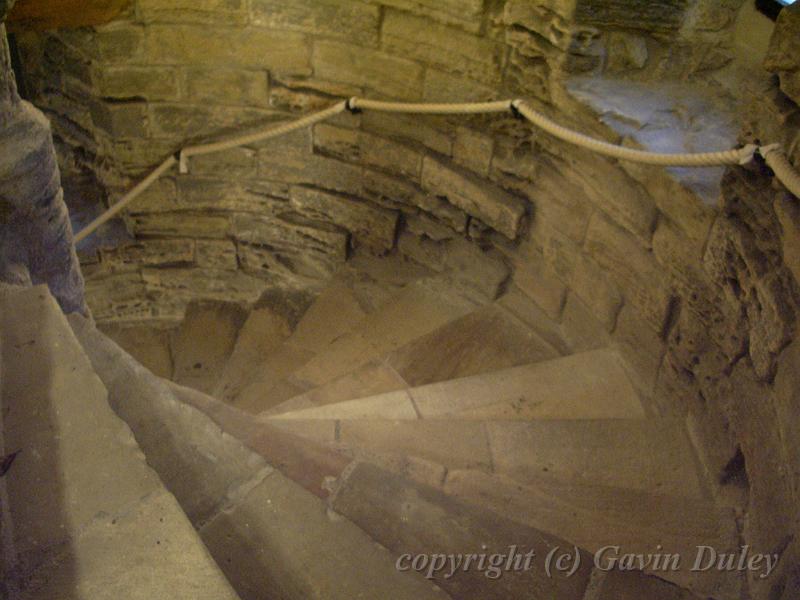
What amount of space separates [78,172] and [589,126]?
2905 millimetres

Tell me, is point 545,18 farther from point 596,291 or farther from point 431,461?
point 431,461

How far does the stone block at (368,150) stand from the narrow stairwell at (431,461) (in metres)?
0.59

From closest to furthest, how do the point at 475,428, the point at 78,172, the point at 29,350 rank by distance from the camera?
the point at 29,350 < the point at 475,428 < the point at 78,172

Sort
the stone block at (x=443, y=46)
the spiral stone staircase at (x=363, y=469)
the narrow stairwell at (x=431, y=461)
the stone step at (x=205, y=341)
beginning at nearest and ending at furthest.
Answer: the spiral stone staircase at (x=363, y=469), the narrow stairwell at (x=431, y=461), the stone block at (x=443, y=46), the stone step at (x=205, y=341)

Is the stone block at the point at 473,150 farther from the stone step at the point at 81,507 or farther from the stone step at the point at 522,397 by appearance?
the stone step at the point at 81,507

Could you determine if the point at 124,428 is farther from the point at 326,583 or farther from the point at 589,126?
the point at 589,126

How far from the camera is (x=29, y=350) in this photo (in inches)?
70.3

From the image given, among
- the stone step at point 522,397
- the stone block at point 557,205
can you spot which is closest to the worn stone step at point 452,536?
the stone step at point 522,397

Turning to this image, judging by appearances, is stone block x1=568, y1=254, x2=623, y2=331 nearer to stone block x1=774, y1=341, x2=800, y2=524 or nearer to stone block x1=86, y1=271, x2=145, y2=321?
stone block x1=774, y1=341, x2=800, y2=524

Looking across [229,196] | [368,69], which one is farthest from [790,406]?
[229,196]

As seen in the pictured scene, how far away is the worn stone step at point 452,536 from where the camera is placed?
5.87ft

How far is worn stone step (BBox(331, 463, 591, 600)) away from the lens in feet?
5.87

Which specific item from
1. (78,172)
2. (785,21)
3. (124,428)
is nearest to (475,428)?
(124,428)

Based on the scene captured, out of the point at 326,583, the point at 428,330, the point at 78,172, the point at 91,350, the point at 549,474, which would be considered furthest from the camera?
the point at 78,172
